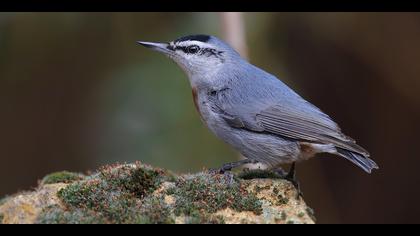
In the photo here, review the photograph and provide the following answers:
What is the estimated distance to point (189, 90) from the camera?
6863 mm

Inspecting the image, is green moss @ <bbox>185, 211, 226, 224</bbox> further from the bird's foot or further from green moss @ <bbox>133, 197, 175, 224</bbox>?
the bird's foot

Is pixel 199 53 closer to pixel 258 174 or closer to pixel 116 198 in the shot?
pixel 258 174

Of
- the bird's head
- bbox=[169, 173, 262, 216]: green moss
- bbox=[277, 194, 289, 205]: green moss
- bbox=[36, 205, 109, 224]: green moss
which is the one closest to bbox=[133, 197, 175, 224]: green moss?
bbox=[169, 173, 262, 216]: green moss

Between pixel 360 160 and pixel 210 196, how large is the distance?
1463 mm

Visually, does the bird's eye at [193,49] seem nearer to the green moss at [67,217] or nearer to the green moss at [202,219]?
the green moss at [202,219]

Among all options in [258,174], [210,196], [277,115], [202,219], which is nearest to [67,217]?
[202,219]

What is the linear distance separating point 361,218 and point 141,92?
3.62 metres

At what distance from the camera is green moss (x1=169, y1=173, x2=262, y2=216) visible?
417cm

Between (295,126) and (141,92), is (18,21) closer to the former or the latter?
(141,92)

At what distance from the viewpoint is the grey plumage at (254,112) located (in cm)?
504

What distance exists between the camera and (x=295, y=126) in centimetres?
511

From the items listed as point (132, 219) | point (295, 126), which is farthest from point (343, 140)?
point (132, 219)

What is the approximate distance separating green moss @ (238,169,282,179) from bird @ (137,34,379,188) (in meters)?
0.10

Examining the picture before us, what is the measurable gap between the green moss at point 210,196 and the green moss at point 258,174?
0.43m
